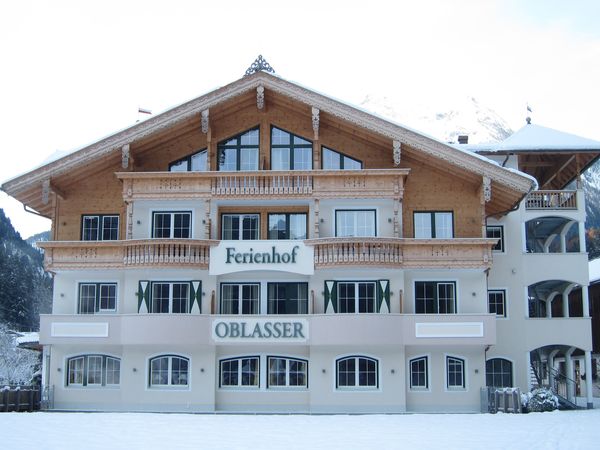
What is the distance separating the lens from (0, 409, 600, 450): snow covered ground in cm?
2077

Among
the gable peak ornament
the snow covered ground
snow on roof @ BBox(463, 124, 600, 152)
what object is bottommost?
the snow covered ground

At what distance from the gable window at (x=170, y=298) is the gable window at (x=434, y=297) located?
861 cm

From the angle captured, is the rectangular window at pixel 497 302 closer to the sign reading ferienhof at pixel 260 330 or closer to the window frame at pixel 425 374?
the window frame at pixel 425 374

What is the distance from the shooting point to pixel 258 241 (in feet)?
105

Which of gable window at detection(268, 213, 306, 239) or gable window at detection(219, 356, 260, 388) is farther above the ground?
gable window at detection(268, 213, 306, 239)

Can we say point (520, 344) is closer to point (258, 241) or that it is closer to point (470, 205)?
point (470, 205)

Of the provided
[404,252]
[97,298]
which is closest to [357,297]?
[404,252]

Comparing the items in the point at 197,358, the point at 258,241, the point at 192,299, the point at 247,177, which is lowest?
the point at 197,358

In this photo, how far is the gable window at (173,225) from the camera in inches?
1309

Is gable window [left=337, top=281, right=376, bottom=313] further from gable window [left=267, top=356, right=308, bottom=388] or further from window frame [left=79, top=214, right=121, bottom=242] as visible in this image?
window frame [left=79, top=214, right=121, bottom=242]

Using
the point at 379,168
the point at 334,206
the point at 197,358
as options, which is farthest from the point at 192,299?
the point at 379,168

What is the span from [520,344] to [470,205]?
604cm

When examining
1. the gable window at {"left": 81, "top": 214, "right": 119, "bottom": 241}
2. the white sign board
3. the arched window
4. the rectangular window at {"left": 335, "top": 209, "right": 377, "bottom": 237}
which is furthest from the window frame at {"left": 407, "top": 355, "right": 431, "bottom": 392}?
the gable window at {"left": 81, "top": 214, "right": 119, "bottom": 241}

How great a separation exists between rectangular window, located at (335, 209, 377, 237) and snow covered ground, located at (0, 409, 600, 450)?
22.8 ft
